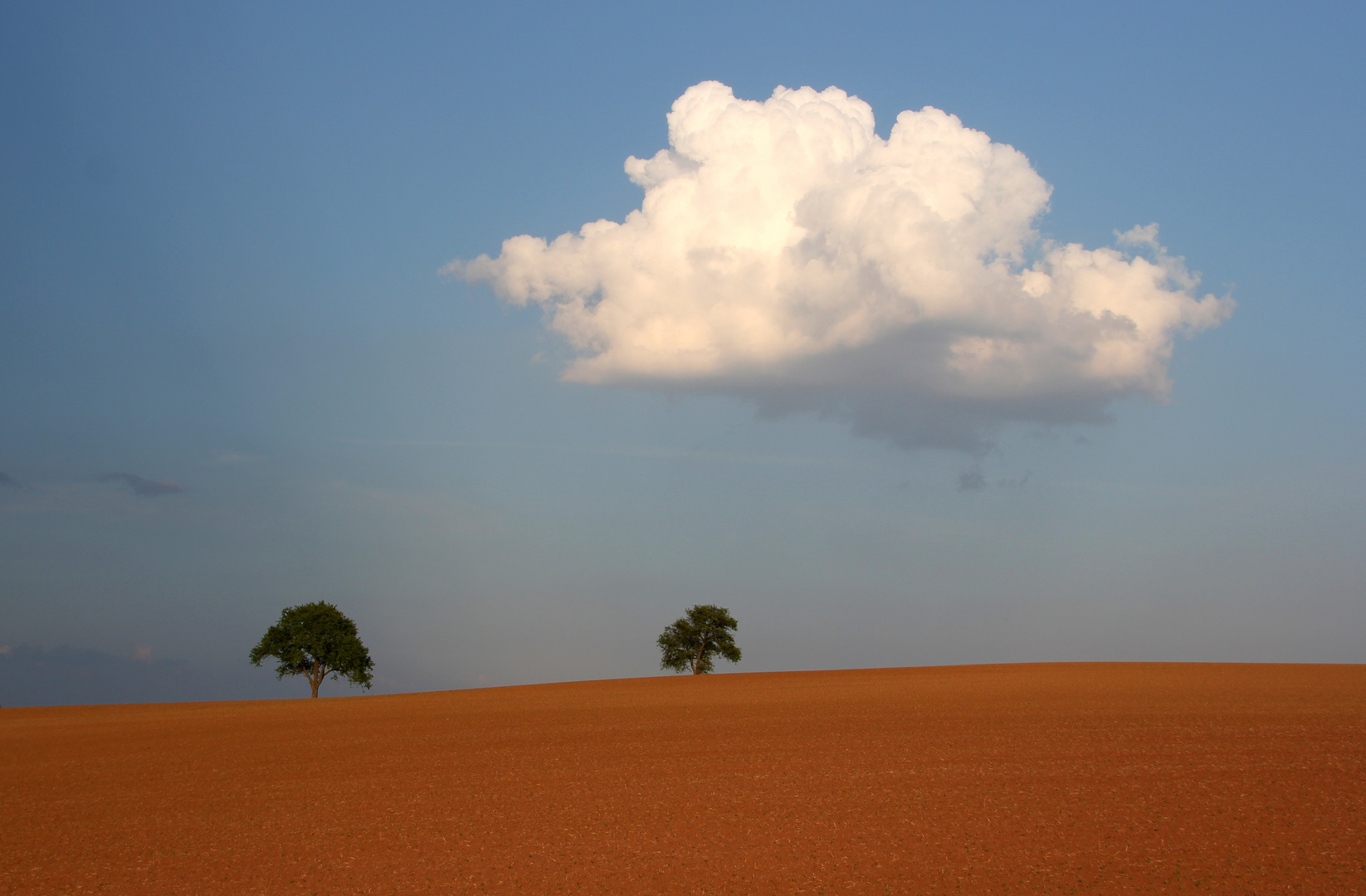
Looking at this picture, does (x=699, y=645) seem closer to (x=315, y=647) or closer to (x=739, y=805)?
(x=315, y=647)

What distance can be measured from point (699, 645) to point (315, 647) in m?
29.5

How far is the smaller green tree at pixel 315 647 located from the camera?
206 feet

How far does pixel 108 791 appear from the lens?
23.3m

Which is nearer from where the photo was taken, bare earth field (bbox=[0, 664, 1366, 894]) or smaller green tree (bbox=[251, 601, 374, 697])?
bare earth field (bbox=[0, 664, 1366, 894])

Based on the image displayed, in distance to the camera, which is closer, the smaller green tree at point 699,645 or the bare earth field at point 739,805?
the bare earth field at point 739,805

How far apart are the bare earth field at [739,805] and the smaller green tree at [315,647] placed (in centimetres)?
2794

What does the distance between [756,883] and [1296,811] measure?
991 centimetres

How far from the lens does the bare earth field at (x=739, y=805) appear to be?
14.0 meters

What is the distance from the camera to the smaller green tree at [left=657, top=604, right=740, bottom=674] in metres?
74.2

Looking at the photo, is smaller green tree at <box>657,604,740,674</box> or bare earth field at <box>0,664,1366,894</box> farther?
smaller green tree at <box>657,604,740,674</box>

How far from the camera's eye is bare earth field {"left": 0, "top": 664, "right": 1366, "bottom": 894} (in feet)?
45.9

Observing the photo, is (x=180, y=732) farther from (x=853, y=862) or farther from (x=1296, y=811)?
(x=1296, y=811)

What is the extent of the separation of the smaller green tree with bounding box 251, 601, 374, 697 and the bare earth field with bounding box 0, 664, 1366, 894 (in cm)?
2794

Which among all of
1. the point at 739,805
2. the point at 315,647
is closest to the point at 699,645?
the point at 315,647
